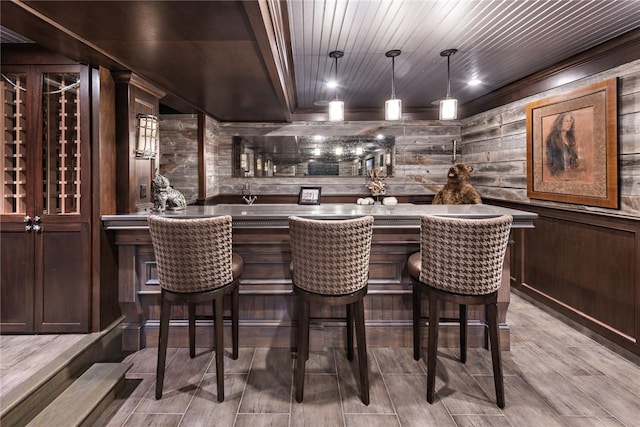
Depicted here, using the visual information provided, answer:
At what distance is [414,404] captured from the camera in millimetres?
2150

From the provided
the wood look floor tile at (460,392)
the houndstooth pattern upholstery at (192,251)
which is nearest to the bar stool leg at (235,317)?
the houndstooth pattern upholstery at (192,251)

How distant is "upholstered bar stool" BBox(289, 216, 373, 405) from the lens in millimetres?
2041

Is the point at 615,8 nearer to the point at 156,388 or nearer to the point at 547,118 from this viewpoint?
the point at 547,118

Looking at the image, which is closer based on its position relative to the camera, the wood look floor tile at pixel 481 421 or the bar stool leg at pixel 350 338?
the wood look floor tile at pixel 481 421

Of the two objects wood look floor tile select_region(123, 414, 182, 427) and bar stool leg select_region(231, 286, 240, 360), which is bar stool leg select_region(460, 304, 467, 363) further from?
wood look floor tile select_region(123, 414, 182, 427)

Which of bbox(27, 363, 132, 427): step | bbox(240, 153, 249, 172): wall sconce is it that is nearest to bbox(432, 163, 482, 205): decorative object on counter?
bbox(240, 153, 249, 172): wall sconce

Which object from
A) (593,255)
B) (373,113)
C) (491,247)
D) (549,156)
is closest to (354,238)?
(491,247)

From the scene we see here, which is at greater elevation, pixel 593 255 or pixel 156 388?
pixel 593 255

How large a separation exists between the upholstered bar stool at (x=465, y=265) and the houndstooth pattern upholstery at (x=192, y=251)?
1213 millimetres

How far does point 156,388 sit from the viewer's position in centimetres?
221

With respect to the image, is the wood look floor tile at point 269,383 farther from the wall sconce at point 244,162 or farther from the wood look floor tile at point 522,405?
the wall sconce at point 244,162

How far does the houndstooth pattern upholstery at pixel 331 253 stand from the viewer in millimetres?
2033

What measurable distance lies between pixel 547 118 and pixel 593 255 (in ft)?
4.60

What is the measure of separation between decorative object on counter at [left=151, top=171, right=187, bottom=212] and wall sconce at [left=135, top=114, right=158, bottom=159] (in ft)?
1.07
